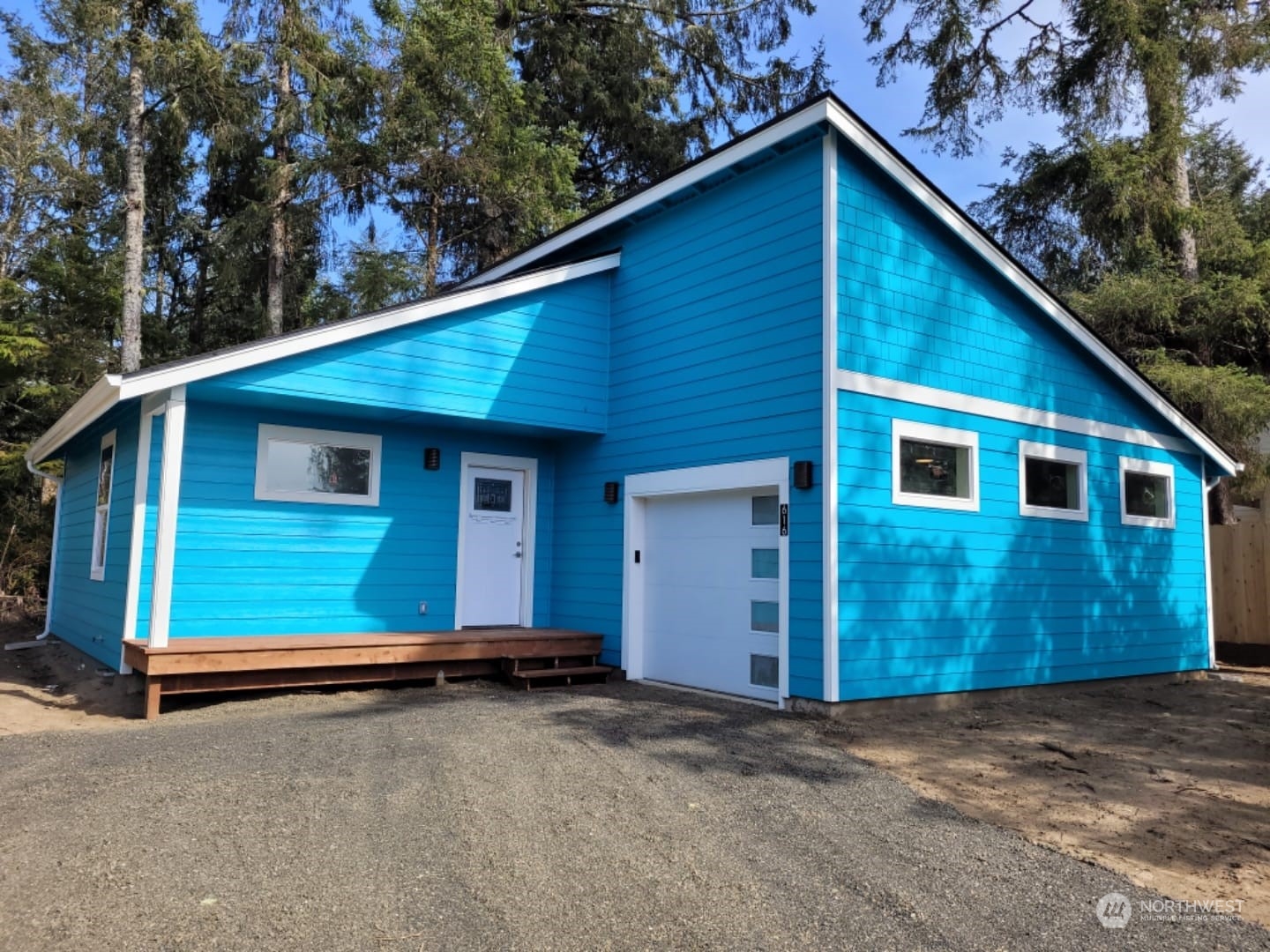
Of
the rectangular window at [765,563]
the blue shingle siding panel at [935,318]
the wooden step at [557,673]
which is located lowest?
the wooden step at [557,673]

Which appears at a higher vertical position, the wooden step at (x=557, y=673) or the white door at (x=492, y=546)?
the white door at (x=492, y=546)

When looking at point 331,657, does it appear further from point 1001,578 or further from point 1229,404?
point 1229,404

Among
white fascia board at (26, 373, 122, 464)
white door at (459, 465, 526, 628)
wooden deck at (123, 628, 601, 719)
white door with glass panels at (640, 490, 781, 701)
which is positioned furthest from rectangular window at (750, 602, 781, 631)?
white fascia board at (26, 373, 122, 464)

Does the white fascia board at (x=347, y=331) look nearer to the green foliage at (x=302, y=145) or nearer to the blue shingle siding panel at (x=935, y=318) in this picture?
the blue shingle siding panel at (x=935, y=318)

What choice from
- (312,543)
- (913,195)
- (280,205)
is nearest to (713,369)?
(913,195)

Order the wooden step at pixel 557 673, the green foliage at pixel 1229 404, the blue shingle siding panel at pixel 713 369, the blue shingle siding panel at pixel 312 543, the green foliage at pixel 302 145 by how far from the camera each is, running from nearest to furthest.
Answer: the blue shingle siding panel at pixel 713 369 < the blue shingle siding panel at pixel 312 543 < the wooden step at pixel 557 673 < the green foliage at pixel 1229 404 < the green foliage at pixel 302 145

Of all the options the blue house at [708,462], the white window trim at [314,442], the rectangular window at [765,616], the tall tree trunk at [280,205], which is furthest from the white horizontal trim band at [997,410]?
the tall tree trunk at [280,205]

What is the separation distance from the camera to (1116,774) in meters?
5.43

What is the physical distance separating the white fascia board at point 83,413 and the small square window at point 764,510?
514 centimetres

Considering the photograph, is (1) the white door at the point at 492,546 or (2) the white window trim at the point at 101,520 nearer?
(2) the white window trim at the point at 101,520

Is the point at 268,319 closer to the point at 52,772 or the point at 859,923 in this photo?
the point at 52,772

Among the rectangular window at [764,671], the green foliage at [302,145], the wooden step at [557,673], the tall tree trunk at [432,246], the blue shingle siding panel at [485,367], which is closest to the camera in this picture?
the rectangular window at [764,671]

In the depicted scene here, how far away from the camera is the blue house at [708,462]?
7145 mm

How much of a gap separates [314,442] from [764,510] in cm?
425
